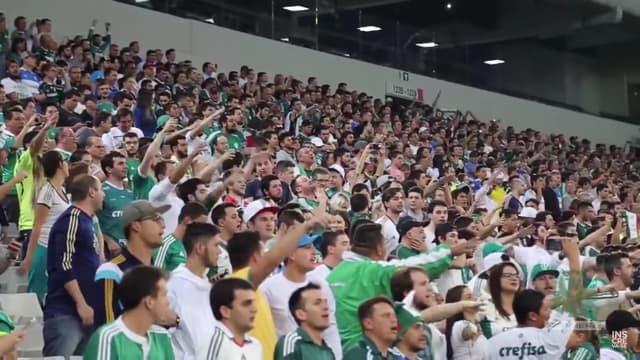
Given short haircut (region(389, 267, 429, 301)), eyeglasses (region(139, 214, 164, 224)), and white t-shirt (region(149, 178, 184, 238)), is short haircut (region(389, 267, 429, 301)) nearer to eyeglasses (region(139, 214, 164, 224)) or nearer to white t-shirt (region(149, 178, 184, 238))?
eyeglasses (region(139, 214, 164, 224))

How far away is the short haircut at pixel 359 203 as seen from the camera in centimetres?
1180

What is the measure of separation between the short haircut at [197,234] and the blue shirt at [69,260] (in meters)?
0.80

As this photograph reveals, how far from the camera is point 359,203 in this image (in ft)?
Result: 38.7

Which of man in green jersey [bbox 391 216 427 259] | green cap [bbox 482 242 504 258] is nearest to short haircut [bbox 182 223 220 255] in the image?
man in green jersey [bbox 391 216 427 259]

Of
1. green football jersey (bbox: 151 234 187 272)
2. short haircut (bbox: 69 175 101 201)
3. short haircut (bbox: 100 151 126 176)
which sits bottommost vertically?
green football jersey (bbox: 151 234 187 272)

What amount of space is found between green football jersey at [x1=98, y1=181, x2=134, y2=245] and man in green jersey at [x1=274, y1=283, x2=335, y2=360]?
2978 mm

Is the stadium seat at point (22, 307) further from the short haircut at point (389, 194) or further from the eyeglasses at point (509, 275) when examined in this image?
the short haircut at point (389, 194)

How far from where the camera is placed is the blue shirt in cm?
746

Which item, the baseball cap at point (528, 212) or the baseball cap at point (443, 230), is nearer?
the baseball cap at point (443, 230)

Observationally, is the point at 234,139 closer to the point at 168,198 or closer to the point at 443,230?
the point at 443,230

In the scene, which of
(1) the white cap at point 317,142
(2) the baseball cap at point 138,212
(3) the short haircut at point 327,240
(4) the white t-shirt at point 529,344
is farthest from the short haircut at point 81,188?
(1) the white cap at point 317,142

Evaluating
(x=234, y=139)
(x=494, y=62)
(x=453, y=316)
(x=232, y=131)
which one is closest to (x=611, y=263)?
(x=453, y=316)

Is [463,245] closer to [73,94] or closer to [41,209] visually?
[41,209]

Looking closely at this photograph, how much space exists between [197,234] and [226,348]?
1.08 meters
